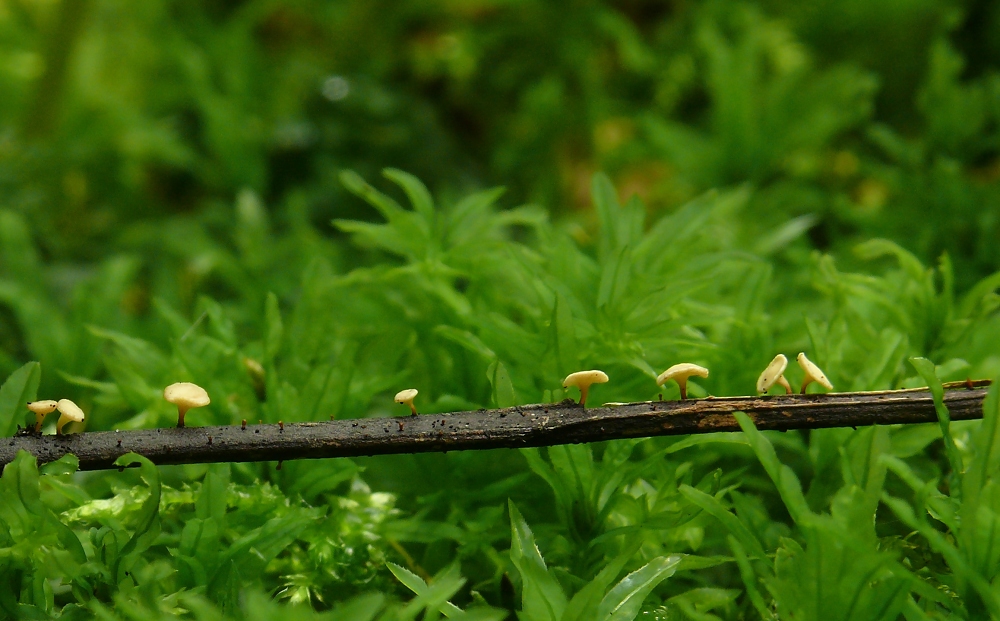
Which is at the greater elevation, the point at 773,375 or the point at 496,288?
the point at 496,288

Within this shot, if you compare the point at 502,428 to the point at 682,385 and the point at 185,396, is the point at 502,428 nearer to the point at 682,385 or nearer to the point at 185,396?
the point at 682,385

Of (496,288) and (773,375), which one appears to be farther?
(496,288)

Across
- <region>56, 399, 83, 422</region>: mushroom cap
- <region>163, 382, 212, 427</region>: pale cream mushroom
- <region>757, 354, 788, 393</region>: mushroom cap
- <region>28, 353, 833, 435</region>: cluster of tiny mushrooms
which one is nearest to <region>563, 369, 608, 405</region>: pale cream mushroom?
<region>28, 353, 833, 435</region>: cluster of tiny mushrooms

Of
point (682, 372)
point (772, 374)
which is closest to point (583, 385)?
point (682, 372)

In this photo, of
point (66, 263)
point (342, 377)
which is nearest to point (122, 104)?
point (66, 263)

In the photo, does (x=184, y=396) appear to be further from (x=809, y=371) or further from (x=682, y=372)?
(x=809, y=371)

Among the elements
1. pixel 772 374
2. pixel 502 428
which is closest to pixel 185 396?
pixel 502 428
